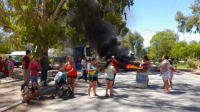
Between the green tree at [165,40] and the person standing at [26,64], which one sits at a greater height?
the green tree at [165,40]

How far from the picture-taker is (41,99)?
6.25 meters

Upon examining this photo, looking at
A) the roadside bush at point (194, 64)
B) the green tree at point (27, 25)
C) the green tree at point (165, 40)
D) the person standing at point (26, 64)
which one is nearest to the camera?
the person standing at point (26, 64)

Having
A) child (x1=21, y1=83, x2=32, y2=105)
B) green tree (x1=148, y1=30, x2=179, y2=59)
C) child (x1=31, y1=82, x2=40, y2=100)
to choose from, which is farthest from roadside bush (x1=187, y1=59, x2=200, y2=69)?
green tree (x1=148, y1=30, x2=179, y2=59)

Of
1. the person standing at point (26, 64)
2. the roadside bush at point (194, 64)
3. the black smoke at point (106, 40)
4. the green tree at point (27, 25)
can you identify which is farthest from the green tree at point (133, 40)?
the person standing at point (26, 64)

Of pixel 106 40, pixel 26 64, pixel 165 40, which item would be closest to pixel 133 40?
pixel 165 40

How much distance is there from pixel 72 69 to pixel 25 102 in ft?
6.19

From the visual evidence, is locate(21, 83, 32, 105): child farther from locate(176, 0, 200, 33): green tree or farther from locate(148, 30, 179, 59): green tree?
locate(148, 30, 179, 59): green tree

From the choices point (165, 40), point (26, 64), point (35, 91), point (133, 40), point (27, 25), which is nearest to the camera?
point (35, 91)

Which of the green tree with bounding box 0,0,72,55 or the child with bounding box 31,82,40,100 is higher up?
the green tree with bounding box 0,0,72,55

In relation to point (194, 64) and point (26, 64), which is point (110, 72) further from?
point (194, 64)

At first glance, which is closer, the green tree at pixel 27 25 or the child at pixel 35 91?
the child at pixel 35 91

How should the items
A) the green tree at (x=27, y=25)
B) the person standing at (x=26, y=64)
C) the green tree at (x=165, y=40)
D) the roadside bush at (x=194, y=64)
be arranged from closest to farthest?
the person standing at (x=26, y=64), the green tree at (x=27, y=25), the roadside bush at (x=194, y=64), the green tree at (x=165, y=40)

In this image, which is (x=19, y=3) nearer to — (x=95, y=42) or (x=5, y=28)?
(x=5, y=28)

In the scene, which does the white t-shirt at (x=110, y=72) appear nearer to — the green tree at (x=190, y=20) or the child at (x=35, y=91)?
the child at (x=35, y=91)
